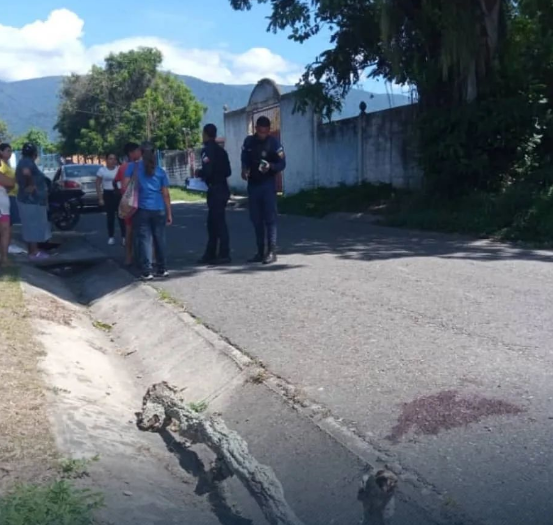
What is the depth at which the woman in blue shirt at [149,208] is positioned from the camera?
11414 millimetres

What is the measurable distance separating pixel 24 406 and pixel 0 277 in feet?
19.5

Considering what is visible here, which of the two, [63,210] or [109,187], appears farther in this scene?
[63,210]

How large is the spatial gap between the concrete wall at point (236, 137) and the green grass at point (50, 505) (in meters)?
31.7

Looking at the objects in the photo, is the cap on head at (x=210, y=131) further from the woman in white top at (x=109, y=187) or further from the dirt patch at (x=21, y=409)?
the dirt patch at (x=21, y=409)

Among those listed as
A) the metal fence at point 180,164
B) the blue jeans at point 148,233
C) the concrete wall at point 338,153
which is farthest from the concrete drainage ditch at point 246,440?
the metal fence at point 180,164

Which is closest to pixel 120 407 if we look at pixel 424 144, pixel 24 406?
pixel 24 406

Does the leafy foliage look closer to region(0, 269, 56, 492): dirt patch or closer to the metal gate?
region(0, 269, 56, 492): dirt patch

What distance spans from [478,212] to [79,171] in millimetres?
15119

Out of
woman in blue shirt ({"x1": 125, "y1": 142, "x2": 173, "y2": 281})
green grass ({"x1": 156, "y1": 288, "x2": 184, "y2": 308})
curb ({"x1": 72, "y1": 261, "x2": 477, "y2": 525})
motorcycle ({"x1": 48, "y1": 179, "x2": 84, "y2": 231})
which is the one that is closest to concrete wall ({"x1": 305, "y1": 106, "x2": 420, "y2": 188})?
motorcycle ({"x1": 48, "y1": 179, "x2": 84, "y2": 231})

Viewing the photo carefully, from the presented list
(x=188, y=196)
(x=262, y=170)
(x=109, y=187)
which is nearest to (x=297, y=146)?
(x=188, y=196)

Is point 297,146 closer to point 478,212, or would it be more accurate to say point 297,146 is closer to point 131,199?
point 478,212

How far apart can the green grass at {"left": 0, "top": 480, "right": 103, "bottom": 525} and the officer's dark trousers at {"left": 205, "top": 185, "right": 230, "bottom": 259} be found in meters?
7.94

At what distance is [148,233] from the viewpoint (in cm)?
1151

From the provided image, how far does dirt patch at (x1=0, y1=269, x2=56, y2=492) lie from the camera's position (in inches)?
192
